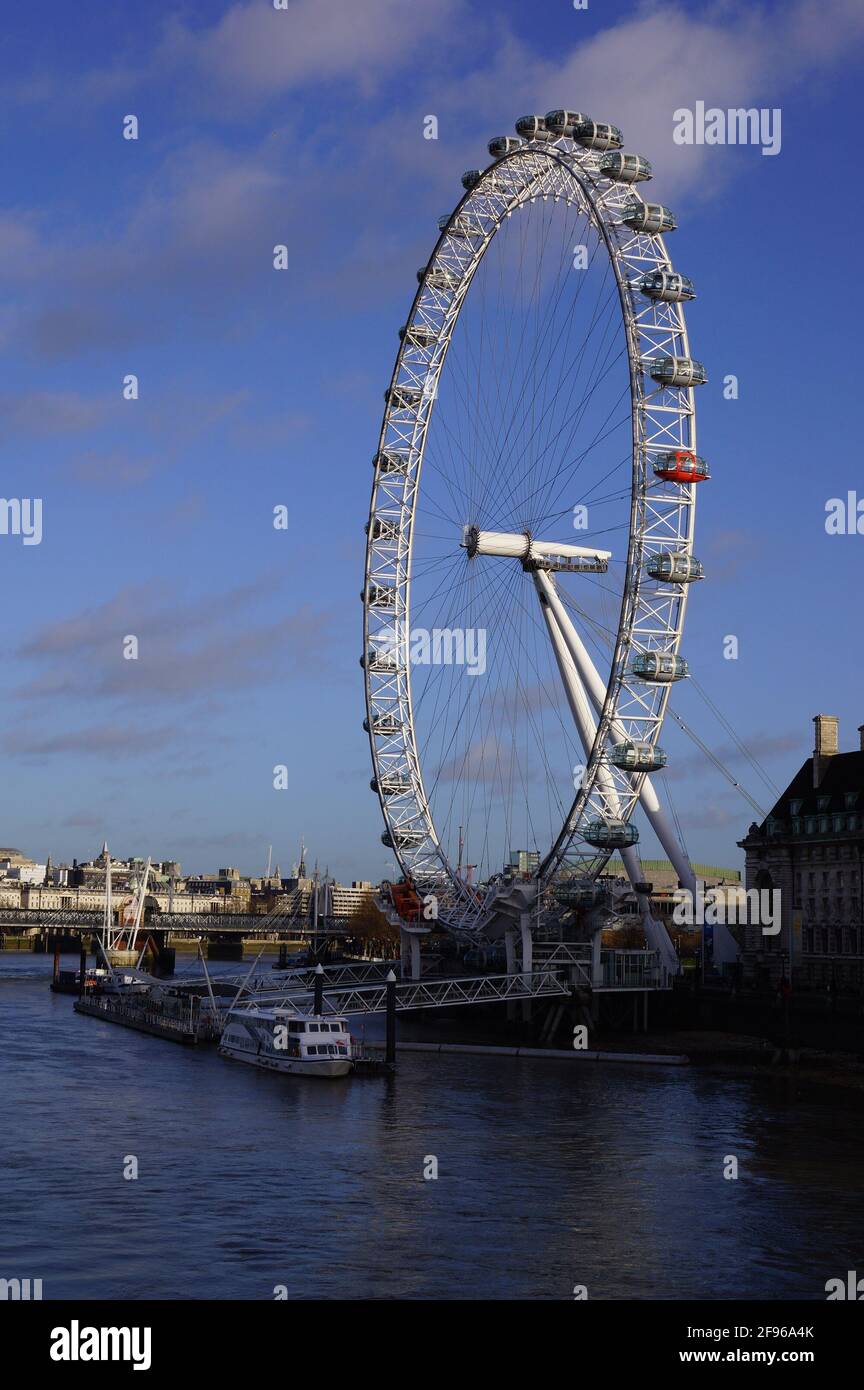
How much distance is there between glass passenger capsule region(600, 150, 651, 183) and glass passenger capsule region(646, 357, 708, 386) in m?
7.69

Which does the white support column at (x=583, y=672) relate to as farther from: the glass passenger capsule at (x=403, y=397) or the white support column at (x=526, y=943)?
the glass passenger capsule at (x=403, y=397)

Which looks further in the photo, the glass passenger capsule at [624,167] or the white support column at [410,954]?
the white support column at [410,954]

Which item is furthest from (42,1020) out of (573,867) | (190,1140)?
(190,1140)

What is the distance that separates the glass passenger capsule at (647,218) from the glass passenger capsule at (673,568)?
13409 millimetres

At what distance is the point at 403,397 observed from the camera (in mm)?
86750

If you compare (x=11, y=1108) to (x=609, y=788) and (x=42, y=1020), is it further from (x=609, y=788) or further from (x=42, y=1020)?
(x=42, y=1020)

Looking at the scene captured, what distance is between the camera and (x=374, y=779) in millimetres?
89000

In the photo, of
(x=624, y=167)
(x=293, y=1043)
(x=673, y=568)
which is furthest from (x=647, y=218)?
(x=293, y=1043)

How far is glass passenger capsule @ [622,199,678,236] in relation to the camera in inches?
2699

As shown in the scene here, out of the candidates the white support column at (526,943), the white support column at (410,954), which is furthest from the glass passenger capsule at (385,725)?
the white support column at (526,943)

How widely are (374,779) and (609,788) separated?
66.4 ft

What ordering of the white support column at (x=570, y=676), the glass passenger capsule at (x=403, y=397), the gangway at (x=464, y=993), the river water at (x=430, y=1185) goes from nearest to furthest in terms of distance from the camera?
the river water at (x=430, y=1185) < the gangway at (x=464, y=993) < the white support column at (x=570, y=676) < the glass passenger capsule at (x=403, y=397)

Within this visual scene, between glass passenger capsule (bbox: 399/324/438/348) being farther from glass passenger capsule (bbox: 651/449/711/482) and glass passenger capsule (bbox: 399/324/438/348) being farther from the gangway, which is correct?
the gangway

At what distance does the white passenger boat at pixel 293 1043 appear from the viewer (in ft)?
203
